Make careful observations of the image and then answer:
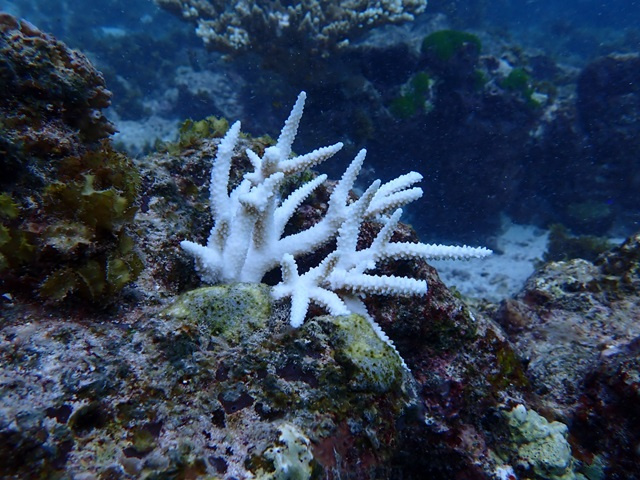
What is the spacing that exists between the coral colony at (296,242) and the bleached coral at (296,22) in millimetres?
5797

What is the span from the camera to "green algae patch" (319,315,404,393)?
1.51 m

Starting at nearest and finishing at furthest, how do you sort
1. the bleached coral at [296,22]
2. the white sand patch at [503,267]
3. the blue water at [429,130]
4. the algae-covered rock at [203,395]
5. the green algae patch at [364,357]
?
the algae-covered rock at [203,395], the green algae patch at [364,357], the bleached coral at [296,22], the white sand patch at [503,267], the blue water at [429,130]

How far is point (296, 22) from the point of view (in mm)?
7137

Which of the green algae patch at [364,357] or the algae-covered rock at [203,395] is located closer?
the algae-covered rock at [203,395]

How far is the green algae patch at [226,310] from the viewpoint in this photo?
1.59 m

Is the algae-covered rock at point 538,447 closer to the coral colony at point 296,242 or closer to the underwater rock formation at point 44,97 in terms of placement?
the coral colony at point 296,242

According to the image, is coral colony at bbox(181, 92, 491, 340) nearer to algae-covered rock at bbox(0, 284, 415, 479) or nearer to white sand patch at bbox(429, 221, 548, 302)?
algae-covered rock at bbox(0, 284, 415, 479)

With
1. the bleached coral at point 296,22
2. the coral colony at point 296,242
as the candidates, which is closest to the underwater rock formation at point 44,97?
the coral colony at point 296,242

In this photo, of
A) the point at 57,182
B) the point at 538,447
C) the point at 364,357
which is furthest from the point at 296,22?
the point at 538,447

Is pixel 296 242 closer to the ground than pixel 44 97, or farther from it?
closer to the ground

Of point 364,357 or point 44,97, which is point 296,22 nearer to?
point 44,97

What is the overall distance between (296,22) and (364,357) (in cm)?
739

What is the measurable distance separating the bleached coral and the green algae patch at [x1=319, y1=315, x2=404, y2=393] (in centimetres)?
705

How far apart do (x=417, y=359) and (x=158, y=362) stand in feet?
5.21
